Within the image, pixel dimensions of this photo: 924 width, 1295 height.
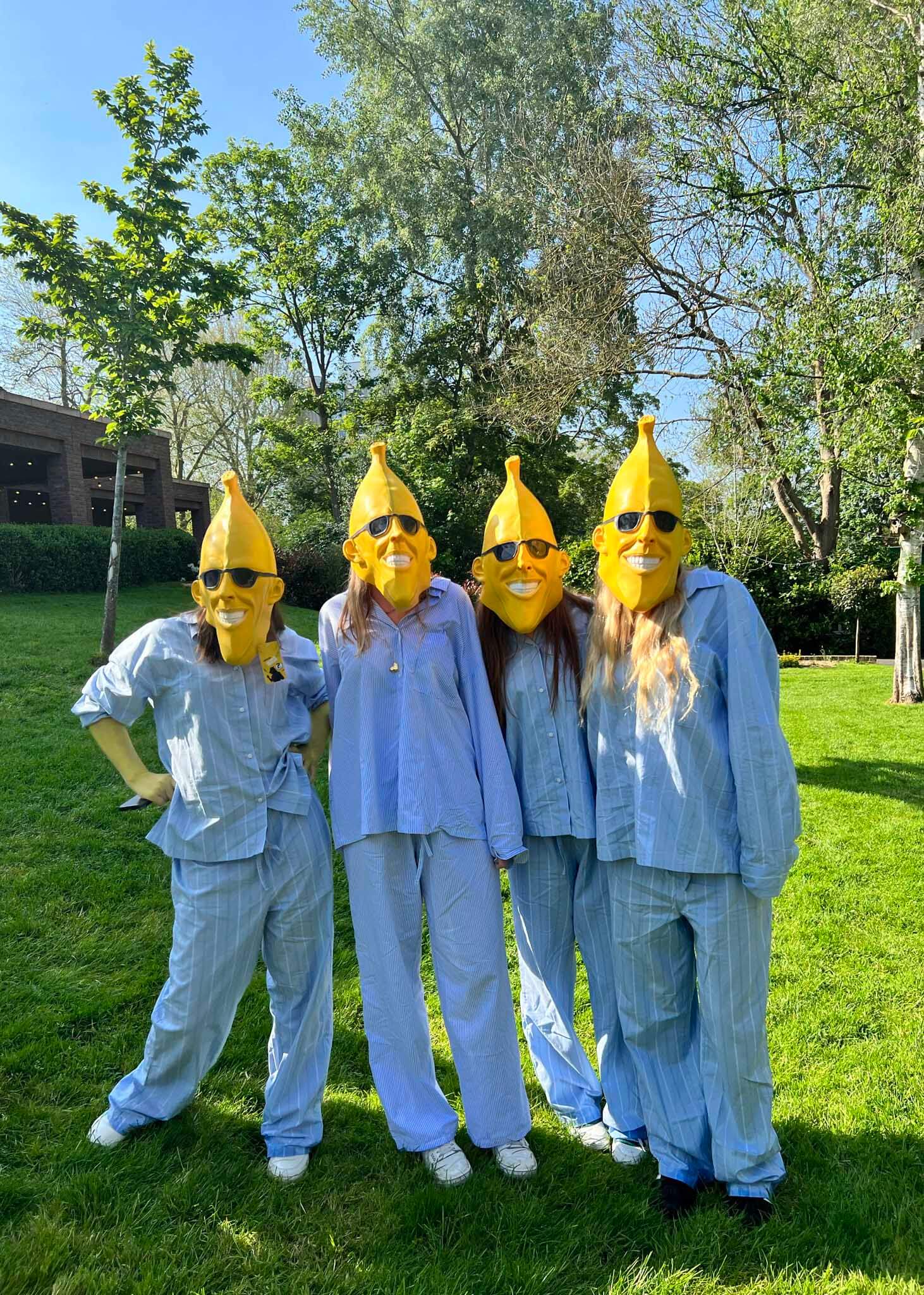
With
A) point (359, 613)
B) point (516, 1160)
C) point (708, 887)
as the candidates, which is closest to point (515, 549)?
point (359, 613)

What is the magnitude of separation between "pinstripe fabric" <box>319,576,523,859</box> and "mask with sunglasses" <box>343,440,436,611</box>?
99 mm

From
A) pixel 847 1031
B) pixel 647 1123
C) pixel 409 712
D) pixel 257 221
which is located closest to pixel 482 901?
pixel 409 712

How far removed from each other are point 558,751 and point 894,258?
294 inches

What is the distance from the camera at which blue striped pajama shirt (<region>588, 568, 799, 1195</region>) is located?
2.27 metres

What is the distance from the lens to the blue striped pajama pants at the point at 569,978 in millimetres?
2658

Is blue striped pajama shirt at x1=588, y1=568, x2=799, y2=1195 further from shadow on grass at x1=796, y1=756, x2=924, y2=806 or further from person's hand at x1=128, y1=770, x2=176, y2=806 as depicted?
shadow on grass at x1=796, y1=756, x2=924, y2=806

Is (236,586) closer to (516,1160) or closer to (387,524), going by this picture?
(387,524)

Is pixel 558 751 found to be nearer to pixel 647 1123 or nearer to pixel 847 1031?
pixel 647 1123

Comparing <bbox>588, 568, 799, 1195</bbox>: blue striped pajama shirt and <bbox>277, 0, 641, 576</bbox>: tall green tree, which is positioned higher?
<bbox>277, 0, 641, 576</bbox>: tall green tree

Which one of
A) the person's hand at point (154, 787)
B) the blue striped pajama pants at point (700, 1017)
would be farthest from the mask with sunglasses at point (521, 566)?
the person's hand at point (154, 787)

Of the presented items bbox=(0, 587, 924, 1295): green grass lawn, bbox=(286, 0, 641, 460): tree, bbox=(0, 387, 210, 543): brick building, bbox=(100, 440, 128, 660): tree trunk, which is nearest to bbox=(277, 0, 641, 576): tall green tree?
bbox=(286, 0, 641, 460): tree

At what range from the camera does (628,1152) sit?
8.59 feet

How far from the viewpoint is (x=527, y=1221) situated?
2355mm

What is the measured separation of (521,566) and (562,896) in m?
1.08
